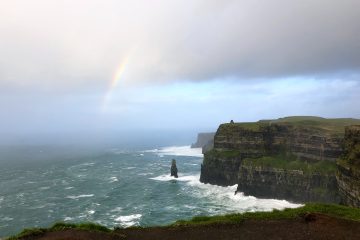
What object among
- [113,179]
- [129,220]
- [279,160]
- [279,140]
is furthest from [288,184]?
[113,179]

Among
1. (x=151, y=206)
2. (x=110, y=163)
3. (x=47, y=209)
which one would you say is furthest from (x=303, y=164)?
(x=110, y=163)

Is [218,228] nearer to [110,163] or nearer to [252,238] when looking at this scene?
[252,238]

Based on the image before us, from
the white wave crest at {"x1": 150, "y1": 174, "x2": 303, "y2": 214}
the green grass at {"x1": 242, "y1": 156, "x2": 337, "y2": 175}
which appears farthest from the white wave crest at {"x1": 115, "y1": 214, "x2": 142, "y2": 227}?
the green grass at {"x1": 242, "y1": 156, "x2": 337, "y2": 175}

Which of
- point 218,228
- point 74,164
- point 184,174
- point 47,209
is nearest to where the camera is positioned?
point 218,228

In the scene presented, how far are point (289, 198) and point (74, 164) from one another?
109 m

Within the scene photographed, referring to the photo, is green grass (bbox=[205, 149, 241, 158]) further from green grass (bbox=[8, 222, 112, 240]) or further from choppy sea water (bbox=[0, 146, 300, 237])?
green grass (bbox=[8, 222, 112, 240])

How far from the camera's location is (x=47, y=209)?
268 feet

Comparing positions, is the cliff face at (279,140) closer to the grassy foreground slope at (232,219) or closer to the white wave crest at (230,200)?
the white wave crest at (230,200)

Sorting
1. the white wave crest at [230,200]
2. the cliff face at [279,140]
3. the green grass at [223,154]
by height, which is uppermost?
the cliff face at [279,140]

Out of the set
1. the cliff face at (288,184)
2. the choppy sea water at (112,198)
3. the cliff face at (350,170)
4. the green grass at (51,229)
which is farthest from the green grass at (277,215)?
the cliff face at (288,184)

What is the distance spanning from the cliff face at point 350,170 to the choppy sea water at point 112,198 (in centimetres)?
1414

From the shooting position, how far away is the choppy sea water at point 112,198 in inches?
2852

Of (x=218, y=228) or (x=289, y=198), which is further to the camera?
(x=289, y=198)

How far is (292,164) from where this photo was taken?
8619cm
